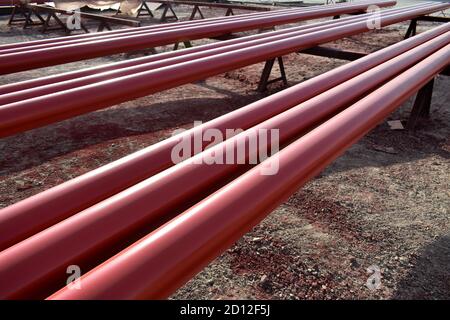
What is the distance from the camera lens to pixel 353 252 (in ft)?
7.32

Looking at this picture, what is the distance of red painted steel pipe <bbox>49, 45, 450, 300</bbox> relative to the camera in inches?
34.5

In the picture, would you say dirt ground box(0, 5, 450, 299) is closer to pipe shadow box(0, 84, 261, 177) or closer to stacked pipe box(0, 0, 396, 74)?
pipe shadow box(0, 84, 261, 177)

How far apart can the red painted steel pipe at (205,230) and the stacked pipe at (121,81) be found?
1.04m

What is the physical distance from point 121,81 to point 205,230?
1.39m

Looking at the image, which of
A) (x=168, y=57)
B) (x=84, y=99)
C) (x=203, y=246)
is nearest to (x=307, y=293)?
(x=203, y=246)

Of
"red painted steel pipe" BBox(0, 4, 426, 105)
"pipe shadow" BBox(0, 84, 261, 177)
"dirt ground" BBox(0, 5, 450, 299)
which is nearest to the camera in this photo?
"red painted steel pipe" BBox(0, 4, 426, 105)

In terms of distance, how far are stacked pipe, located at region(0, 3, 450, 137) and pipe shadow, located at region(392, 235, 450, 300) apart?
1.72 meters

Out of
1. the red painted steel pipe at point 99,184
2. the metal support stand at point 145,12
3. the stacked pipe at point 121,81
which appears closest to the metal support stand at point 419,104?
the stacked pipe at point 121,81

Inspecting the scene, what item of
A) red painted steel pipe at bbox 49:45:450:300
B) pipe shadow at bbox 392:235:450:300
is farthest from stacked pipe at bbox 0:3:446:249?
pipe shadow at bbox 392:235:450:300

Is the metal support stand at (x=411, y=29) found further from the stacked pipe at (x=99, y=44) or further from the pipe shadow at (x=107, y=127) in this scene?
the pipe shadow at (x=107, y=127)

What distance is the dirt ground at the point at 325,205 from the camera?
202 cm

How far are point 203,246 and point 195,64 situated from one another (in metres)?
1.76
